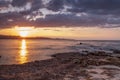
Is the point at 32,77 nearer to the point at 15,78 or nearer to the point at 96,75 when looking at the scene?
the point at 15,78

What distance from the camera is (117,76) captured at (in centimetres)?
2456

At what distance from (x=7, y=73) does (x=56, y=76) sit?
6.53 metres

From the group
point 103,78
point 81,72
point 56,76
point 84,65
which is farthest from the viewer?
point 84,65

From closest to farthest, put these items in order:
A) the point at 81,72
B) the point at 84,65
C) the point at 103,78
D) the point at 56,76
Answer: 1. the point at 103,78
2. the point at 56,76
3. the point at 81,72
4. the point at 84,65

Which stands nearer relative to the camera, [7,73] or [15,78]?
[15,78]

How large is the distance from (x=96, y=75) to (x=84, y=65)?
6937mm

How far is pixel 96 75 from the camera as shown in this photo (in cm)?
2498

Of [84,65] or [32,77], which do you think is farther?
[84,65]

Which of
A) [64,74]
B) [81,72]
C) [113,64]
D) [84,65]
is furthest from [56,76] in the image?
[113,64]

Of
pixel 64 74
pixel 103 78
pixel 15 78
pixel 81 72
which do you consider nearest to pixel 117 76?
pixel 103 78

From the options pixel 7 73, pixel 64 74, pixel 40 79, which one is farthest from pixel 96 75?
pixel 7 73

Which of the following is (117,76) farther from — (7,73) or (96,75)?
(7,73)

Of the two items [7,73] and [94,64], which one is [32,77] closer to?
[7,73]

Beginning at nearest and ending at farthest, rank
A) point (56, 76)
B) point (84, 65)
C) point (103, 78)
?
point (103, 78)
point (56, 76)
point (84, 65)
